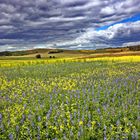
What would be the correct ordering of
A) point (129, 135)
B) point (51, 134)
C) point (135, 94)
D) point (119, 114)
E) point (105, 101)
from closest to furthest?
1. point (129, 135)
2. point (51, 134)
3. point (119, 114)
4. point (105, 101)
5. point (135, 94)

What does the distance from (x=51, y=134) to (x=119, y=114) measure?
8.15 feet

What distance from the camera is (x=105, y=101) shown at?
39.2 feet

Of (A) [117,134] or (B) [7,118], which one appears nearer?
(A) [117,134]

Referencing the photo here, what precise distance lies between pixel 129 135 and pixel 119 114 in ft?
5.66

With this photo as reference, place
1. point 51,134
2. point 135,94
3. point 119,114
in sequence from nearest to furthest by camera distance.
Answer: point 51,134, point 119,114, point 135,94

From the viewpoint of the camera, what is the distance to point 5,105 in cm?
1199

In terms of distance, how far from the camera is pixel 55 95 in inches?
527

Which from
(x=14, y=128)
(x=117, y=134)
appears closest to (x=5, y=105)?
(x=14, y=128)

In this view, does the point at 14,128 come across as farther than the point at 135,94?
Answer: No

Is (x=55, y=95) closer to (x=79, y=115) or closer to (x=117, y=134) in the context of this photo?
(x=79, y=115)

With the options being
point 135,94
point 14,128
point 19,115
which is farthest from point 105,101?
point 14,128

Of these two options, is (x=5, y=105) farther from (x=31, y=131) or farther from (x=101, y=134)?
(x=101, y=134)

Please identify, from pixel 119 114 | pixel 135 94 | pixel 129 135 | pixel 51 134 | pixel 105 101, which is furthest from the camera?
pixel 135 94

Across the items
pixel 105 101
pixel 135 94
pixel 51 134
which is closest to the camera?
pixel 51 134
